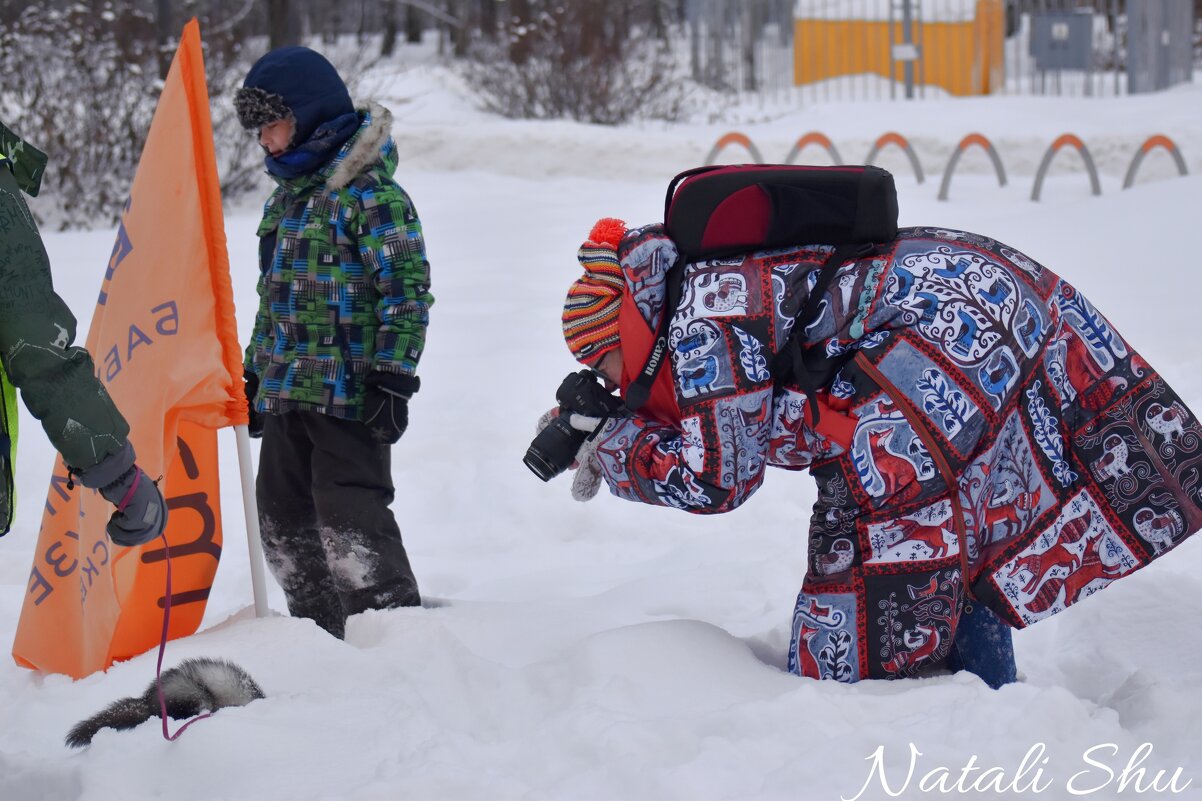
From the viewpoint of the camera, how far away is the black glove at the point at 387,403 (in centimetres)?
328

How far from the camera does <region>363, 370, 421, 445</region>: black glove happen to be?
3.28m

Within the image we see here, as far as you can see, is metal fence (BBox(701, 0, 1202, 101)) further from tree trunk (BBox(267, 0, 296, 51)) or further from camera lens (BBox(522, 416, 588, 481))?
camera lens (BBox(522, 416, 588, 481))

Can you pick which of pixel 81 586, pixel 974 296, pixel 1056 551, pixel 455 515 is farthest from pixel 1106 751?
pixel 455 515

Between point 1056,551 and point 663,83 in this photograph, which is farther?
point 663,83

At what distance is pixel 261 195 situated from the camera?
11602 millimetres

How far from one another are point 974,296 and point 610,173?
30.0 ft

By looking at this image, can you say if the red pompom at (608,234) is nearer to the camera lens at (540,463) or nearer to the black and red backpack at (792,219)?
the black and red backpack at (792,219)

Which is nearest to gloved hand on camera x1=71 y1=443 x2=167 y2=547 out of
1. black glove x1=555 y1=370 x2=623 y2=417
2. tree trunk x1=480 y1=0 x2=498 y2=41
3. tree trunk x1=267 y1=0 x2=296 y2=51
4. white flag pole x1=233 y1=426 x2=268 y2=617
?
white flag pole x1=233 y1=426 x2=268 y2=617

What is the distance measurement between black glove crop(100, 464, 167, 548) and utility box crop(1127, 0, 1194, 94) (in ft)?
46.4

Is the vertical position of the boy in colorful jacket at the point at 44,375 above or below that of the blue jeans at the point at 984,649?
above

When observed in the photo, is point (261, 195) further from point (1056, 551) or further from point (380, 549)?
point (1056, 551)

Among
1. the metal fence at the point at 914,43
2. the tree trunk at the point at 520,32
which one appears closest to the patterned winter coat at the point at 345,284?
the tree trunk at the point at 520,32

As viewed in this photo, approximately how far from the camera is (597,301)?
280 cm

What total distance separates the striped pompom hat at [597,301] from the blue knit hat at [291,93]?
2.94ft
